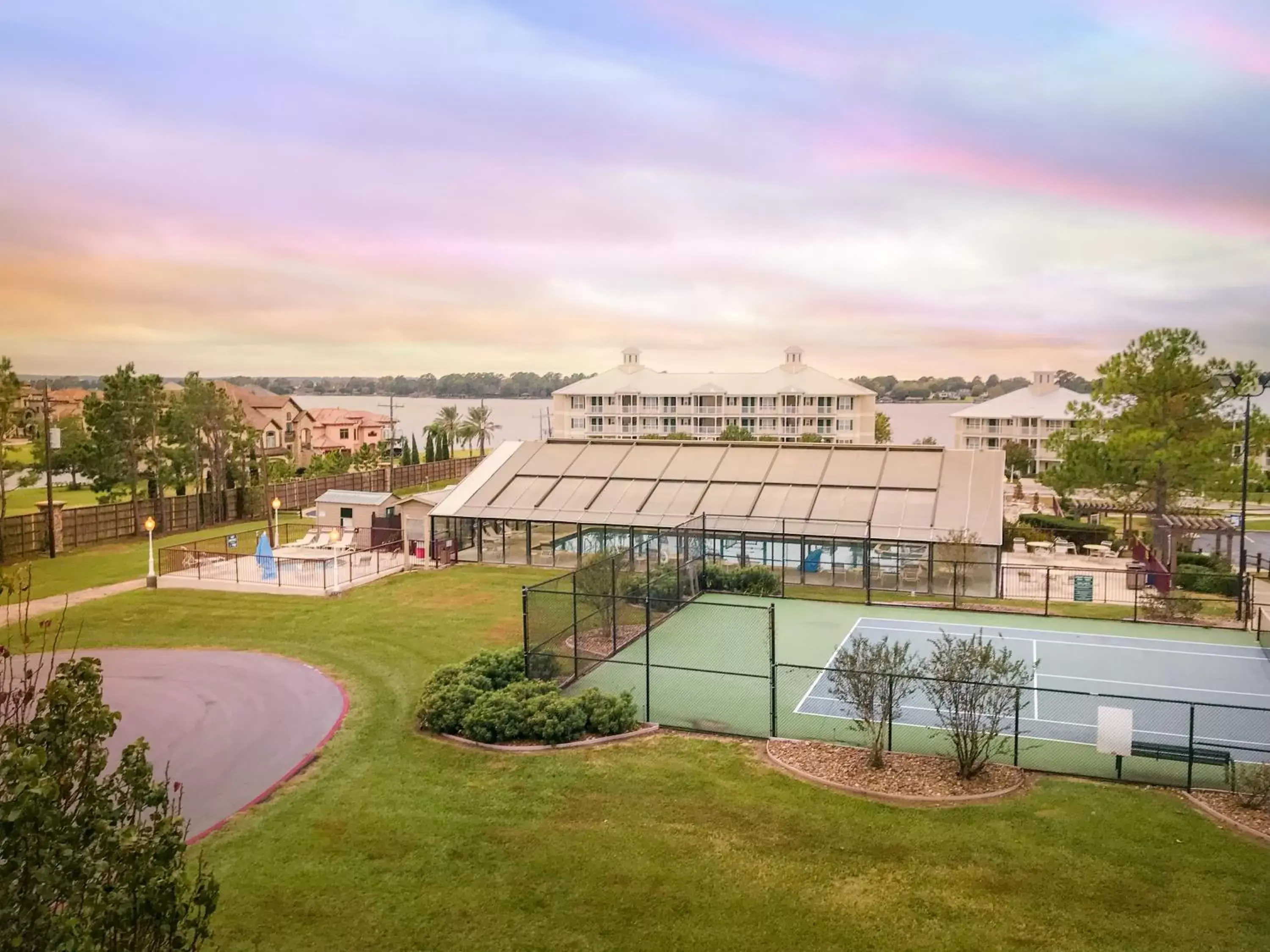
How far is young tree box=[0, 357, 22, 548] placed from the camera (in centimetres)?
3672

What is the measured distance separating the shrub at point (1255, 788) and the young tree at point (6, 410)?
136 feet

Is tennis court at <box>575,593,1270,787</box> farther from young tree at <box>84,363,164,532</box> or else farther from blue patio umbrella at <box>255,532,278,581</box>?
young tree at <box>84,363,164,532</box>

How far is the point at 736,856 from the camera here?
12.2m

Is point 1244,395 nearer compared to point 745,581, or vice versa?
point 745,581

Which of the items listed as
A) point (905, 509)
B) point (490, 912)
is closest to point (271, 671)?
point (490, 912)

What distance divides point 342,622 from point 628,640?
335 inches

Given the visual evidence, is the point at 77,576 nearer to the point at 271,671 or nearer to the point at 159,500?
the point at 159,500

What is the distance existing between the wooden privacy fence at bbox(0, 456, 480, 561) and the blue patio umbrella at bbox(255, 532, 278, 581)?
12481 millimetres

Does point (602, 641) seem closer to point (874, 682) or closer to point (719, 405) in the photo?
point (874, 682)

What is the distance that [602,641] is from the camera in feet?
74.1

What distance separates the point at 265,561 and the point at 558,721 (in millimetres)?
19749

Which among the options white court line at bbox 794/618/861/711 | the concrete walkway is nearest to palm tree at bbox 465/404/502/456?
the concrete walkway

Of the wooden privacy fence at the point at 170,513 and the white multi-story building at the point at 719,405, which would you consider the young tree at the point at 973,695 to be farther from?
the white multi-story building at the point at 719,405

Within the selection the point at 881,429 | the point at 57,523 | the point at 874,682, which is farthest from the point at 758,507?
the point at 881,429
